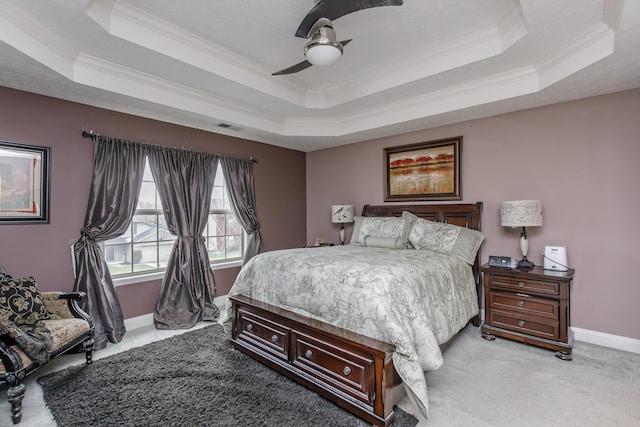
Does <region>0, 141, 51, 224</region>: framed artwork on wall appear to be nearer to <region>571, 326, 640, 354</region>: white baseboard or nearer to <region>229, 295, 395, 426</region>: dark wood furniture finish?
<region>229, 295, 395, 426</region>: dark wood furniture finish

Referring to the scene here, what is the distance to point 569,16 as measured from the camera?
2.26 meters

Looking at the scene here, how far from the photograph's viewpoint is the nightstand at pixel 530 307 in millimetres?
2852

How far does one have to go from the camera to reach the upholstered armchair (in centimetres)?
200

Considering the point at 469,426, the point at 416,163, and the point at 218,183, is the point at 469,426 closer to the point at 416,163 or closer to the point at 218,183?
the point at 416,163

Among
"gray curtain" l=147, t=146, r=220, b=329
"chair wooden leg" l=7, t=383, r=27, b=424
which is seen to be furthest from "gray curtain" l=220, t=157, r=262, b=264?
"chair wooden leg" l=7, t=383, r=27, b=424

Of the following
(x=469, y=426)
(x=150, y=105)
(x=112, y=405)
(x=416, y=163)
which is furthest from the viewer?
(x=416, y=163)

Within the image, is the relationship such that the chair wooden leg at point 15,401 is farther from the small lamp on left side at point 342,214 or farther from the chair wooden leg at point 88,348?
the small lamp on left side at point 342,214

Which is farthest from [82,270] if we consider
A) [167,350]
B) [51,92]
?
[51,92]

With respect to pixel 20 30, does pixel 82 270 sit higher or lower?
lower

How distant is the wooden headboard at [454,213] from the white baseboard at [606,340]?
3.20 ft

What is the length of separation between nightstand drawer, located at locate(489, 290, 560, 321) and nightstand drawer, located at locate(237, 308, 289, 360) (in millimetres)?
2301

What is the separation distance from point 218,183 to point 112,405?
10.1 ft

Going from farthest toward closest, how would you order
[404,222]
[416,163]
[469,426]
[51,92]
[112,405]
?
[416,163], [404,222], [51,92], [112,405], [469,426]

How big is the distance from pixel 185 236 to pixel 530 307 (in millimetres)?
4014
